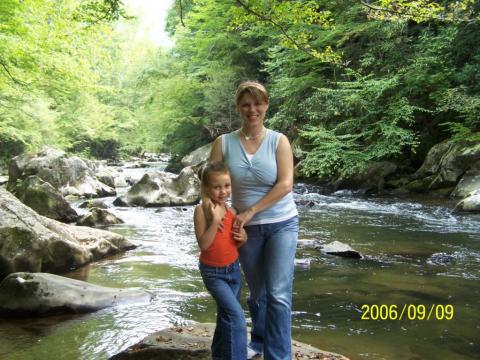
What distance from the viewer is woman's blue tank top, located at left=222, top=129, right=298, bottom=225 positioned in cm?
278

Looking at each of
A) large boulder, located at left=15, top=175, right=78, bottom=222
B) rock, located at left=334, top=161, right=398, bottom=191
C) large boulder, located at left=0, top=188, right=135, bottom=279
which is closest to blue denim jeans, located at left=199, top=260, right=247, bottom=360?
large boulder, located at left=0, top=188, right=135, bottom=279

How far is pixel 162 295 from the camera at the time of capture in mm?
5793

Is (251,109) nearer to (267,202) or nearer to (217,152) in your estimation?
(217,152)

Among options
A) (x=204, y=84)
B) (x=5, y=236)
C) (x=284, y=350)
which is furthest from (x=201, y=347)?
(x=204, y=84)

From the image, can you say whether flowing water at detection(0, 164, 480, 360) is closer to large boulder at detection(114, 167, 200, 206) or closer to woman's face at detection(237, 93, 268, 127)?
woman's face at detection(237, 93, 268, 127)

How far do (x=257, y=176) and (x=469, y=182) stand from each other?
37.2 ft

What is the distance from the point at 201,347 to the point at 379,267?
4.10 meters

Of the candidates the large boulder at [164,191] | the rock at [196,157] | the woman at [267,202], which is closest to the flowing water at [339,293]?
the woman at [267,202]

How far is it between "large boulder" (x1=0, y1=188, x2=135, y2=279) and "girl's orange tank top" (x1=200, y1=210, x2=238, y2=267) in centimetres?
421

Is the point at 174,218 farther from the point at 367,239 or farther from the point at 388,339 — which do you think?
the point at 388,339

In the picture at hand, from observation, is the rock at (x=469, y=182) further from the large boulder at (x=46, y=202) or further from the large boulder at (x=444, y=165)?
the large boulder at (x=46, y=202)

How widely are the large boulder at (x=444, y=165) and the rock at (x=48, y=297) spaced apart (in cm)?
1058

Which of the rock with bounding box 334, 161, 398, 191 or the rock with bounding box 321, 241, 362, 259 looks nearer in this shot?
the rock with bounding box 321, 241, 362, 259

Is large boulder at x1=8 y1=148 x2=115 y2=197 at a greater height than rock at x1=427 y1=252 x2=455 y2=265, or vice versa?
large boulder at x1=8 y1=148 x2=115 y2=197
